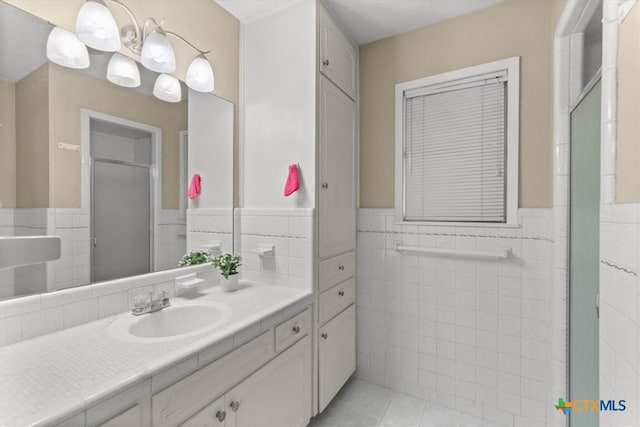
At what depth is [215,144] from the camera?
5.81 feet

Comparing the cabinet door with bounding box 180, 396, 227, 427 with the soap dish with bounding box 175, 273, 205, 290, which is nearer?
the cabinet door with bounding box 180, 396, 227, 427

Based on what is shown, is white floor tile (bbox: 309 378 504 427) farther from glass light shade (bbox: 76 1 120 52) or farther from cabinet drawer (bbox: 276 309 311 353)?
glass light shade (bbox: 76 1 120 52)

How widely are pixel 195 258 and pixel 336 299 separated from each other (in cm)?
88

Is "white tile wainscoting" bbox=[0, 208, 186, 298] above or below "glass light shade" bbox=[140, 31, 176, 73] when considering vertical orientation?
below

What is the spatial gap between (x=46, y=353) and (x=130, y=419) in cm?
37

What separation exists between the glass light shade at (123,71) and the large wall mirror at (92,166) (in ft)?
0.08

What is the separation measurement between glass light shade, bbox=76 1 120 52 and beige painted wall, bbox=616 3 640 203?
1720mm

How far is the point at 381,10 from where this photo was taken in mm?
1850

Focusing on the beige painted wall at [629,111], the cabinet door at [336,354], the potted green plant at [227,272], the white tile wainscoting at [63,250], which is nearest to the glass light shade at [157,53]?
the white tile wainscoting at [63,250]

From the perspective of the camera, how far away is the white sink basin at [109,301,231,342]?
117cm

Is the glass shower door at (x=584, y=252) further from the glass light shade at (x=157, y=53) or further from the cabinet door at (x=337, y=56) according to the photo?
the glass light shade at (x=157, y=53)

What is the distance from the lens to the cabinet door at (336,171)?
69.5 inches

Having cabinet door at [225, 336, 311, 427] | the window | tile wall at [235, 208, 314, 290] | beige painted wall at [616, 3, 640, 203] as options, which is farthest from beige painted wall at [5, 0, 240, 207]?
beige painted wall at [616, 3, 640, 203]

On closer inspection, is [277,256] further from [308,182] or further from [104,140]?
[104,140]
